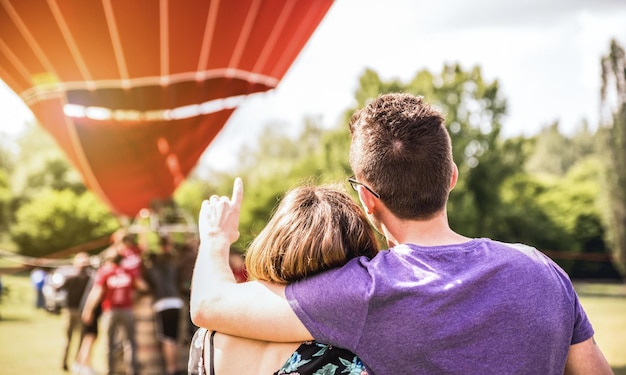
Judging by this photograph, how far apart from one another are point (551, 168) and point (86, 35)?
154 ft

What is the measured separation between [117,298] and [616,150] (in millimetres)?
20748

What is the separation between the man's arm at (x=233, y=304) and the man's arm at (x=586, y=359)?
479 millimetres

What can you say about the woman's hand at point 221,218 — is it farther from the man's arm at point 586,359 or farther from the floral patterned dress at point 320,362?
the man's arm at point 586,359

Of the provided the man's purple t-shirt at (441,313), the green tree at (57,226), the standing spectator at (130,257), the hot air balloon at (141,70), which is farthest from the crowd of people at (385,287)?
the green tree at (57,226)

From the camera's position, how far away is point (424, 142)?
1.14 m

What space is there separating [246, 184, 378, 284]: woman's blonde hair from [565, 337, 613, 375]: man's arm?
0.39m

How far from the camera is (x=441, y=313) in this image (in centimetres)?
102

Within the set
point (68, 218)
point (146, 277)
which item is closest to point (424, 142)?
point (146, 277)

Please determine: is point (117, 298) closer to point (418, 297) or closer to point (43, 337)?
point (43, 337)

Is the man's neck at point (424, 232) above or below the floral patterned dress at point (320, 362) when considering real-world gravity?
above

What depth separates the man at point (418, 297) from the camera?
1.02 meters

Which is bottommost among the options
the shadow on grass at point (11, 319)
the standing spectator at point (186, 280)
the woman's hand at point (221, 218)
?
the shadow on grass at point (11, 319)

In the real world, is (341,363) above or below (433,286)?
below

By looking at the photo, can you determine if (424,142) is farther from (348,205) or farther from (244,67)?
(244,67)
